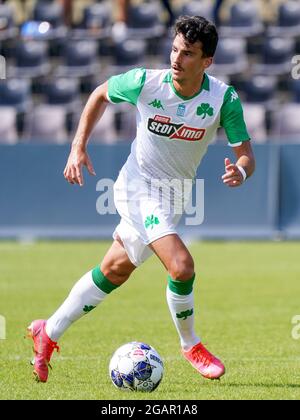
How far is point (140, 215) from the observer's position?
23.8 feet

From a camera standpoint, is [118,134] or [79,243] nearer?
[79,243]

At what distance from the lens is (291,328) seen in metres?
9.90

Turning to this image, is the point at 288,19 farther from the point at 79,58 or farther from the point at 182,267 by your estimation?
the point at 182,267

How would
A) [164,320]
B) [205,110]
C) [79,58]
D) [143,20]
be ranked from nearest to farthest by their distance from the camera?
[205,110]
[164,320]
[79,58]
[143,20]

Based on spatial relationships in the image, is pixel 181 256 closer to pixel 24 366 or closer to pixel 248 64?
pixel 24 366

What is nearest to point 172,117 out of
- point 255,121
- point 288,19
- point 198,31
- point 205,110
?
point 205,110

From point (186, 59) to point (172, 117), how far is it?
15.8 inches

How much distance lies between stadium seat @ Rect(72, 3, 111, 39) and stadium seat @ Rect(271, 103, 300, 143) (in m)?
4.89

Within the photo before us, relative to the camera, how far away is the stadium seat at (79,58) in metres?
22.1

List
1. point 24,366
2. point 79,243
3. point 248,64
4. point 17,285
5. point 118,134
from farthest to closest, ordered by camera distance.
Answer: point 248,64, point 118,134, point 79,243, point 17,285, point 24,366

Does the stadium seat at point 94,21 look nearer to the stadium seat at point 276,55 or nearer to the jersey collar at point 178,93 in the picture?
the stadium seat at point 276,55

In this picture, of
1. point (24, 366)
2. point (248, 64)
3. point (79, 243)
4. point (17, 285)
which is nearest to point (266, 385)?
point (24, 366)
